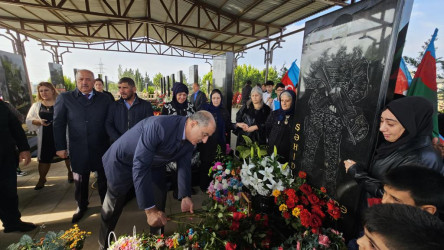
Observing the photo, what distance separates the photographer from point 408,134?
1232 mm

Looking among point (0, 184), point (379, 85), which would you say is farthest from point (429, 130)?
point (0, 184)

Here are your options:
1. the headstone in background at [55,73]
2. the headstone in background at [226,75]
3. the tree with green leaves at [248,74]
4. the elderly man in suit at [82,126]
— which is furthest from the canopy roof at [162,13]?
the tree with green leaves at [248,74]

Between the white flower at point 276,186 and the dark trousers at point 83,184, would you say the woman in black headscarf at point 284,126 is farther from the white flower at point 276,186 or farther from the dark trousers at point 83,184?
the dark trousers at point 83,184

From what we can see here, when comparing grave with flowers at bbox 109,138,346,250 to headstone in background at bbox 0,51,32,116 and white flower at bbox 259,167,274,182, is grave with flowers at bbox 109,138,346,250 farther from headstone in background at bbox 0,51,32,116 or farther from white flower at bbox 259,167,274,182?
headstone in background at bbox 0,51,32,116

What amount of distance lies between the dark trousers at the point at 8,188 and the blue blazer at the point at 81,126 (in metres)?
0.40

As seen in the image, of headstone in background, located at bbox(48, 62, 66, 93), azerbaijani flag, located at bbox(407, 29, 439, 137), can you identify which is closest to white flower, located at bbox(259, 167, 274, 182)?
azerbaijani flag, located at bbox(407, 29, 439, 137)

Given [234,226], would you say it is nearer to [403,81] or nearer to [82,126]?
[82,126]

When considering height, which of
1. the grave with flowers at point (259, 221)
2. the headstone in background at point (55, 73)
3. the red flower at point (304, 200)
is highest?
the headstone in background at point (55, 73)

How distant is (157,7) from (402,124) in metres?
9.38

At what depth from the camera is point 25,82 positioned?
5.18 metres

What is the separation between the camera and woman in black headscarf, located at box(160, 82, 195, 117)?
127 inches

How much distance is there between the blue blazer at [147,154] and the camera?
4.75 feet

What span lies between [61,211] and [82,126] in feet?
4.39

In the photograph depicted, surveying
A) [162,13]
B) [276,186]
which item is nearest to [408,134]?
A: [276,186]
